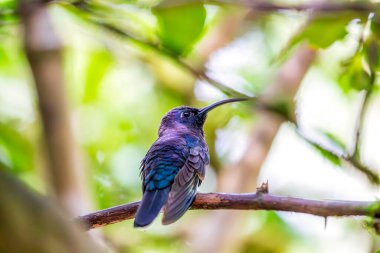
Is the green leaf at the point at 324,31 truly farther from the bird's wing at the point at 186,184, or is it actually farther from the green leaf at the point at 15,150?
the green leaf at the point at 15,150

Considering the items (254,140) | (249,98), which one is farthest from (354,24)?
(254,140)

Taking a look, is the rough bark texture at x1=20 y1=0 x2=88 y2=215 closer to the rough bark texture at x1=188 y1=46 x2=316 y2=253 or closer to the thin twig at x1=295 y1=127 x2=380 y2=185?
the thin twig at x1=295 y1=127 x2=380 y2=185

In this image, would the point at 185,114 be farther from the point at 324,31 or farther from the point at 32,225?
the point at 32,225

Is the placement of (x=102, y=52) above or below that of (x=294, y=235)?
above

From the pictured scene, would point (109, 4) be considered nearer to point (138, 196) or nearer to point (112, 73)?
point (138, 196)

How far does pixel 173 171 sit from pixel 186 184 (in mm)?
257

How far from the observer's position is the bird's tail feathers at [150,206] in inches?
116

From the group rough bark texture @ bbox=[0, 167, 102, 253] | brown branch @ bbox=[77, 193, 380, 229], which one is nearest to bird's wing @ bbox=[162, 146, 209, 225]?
brown branch @ bbox=[77, 193, 380, 229]

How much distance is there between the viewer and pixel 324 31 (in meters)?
2.81

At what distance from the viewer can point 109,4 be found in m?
3.05

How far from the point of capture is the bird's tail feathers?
2953mm

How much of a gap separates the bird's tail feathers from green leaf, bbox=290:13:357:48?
40.1 inches

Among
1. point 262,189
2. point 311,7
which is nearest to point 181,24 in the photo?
point 311,7

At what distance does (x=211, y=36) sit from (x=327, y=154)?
14.1 ft
